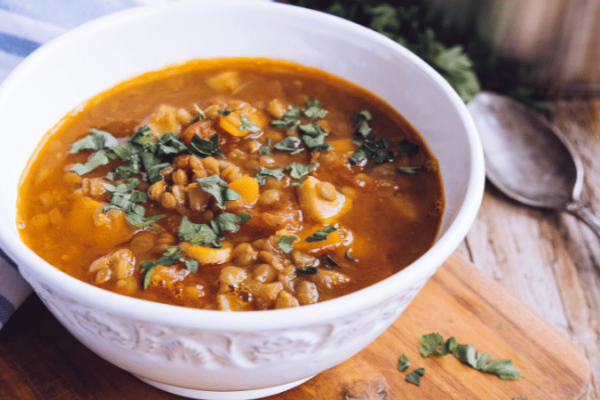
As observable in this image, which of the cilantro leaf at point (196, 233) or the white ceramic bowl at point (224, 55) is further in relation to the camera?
the cilantro leaf at point (196, 233)

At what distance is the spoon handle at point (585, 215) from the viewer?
343 cm

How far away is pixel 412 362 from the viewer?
7.79ft

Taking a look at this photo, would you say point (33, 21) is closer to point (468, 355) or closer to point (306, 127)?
point (306, 127)

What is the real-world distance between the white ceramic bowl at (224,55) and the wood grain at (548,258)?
4.05 feet

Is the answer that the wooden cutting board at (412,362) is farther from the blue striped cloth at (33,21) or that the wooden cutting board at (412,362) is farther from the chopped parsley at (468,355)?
the blue striped cloth at (33,21)

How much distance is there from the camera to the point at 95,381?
2.20 m

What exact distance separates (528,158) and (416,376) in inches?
82.5

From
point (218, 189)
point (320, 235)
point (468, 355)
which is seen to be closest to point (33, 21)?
point (218, 189)

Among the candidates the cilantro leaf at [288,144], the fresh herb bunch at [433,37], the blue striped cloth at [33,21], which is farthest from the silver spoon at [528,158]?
the blue striped cloth at [33,21]

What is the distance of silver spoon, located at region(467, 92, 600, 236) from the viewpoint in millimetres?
3588

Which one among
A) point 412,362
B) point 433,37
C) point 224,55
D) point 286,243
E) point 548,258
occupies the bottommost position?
point 548,258

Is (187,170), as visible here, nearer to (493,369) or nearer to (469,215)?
(469,215)

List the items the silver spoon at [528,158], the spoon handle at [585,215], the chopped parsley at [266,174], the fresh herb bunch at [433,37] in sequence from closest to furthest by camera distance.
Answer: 1. the chopped parsley at [266,174]
2. the spoon handle at [585,215]
3. the silver spoon at [528,158]
4. the fresh herb bunch at [433,37]

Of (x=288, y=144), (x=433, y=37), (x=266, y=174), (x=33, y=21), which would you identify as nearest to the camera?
(x=266, y=174)
